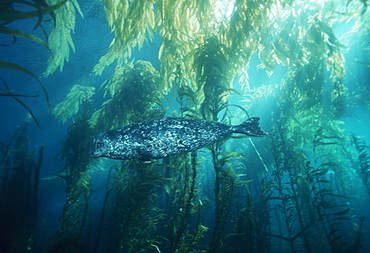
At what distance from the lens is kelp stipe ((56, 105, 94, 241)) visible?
492cm

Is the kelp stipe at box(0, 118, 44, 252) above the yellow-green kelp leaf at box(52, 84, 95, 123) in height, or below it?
below

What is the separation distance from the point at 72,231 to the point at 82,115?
3688mm

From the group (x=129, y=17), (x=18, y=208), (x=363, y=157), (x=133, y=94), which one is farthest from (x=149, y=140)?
(x=363, y=157)

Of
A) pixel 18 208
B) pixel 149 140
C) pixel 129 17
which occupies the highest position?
pixel 129 17

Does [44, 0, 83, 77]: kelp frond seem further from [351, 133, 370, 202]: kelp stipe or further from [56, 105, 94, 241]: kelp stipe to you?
[351, 133, 370, 202]: kelp stipe

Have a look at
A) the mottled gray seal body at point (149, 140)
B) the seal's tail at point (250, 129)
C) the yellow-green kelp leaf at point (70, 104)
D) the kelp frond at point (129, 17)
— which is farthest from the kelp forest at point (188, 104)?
the yellow-green kelp leaf at point (70, 104)

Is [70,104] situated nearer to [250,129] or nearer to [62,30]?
[62,30]

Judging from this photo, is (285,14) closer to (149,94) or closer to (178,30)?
(178,30)

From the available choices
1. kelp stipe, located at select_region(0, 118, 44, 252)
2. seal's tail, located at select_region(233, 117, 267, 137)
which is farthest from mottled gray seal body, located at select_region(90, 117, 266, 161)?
kelp stipe, located at select_region(0, 118, 44, 252)

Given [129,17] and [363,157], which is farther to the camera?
[363,157]

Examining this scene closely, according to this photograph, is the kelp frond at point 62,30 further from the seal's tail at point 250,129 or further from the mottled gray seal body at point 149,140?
the seal's tail at point 250,129

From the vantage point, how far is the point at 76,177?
5.25 m

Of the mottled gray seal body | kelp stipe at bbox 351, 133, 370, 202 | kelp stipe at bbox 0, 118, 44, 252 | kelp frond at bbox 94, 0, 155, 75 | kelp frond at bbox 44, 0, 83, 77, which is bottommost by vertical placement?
kelp stipe at bbox 0, 118, 44, 252

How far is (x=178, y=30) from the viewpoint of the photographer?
364 centimetres
